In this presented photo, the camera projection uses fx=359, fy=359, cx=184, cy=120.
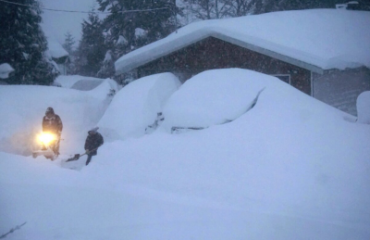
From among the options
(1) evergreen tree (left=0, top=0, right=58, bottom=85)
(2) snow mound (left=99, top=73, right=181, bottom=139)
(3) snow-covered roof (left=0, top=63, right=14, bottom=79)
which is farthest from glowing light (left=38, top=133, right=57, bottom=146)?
(1) evergreen tree (left=0, top=0, right=58, bottom=85)

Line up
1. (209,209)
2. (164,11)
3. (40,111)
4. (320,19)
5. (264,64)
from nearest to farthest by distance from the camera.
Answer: (209,209) → (264,64) → (40,111) → (320,19) → (164,11)

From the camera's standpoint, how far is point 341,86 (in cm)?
1147

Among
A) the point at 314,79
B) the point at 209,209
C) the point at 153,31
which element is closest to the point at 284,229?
the point at 209,209

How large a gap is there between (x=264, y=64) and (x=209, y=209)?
24.5 feet

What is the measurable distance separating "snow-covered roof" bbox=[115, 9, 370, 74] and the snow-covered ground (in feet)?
9.38

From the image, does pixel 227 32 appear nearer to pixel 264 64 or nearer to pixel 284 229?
pixel 264 64

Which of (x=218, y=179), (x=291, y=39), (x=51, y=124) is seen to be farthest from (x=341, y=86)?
(x=51, y=124)

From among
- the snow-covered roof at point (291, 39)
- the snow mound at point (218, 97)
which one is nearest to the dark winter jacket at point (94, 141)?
the snow mound at point (218, 97)

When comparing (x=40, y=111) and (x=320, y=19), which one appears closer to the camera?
(x=40, y=111)

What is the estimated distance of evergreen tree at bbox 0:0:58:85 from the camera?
15461mm

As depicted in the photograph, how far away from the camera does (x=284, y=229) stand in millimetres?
3645

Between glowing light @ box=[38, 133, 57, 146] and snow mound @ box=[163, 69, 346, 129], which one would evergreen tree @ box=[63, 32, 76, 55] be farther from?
snow mound @ box=[163, 69, 346, 129]

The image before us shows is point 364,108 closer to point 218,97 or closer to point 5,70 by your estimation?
point 218,97

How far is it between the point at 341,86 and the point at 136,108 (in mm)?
6779
